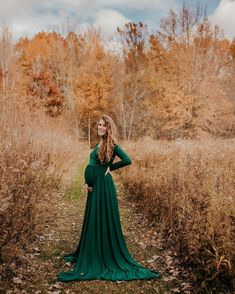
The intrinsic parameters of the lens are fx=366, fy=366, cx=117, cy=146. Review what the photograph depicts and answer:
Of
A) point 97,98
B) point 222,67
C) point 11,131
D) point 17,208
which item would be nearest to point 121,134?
point 97,98

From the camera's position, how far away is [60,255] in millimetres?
6457

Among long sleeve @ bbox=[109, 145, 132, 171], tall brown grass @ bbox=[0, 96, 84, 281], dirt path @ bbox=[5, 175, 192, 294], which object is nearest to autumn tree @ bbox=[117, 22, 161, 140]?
tall brown grass @ bbox=[0, 96, 84, 281]

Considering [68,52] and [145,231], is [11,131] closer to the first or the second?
[145,231]

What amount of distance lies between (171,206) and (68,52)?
32.7 meters

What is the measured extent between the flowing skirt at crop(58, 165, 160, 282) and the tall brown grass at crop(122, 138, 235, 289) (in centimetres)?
81

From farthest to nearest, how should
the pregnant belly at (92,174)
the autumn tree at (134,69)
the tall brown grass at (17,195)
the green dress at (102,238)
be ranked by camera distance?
the autumn tree at (134,69)
the pregnant belly at (92,174)
the green dress at (102,238)
the tall brown grass at (17,195)

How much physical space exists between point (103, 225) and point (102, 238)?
201 millimetres

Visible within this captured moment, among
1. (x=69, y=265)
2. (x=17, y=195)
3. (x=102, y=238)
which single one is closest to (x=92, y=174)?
(x=102, y=238)

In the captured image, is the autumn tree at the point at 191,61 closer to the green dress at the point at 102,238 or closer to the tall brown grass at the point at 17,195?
the tall brown grass at the point at 17,195

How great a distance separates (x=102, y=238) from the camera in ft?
18.7

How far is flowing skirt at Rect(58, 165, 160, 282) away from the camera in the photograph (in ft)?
18.1

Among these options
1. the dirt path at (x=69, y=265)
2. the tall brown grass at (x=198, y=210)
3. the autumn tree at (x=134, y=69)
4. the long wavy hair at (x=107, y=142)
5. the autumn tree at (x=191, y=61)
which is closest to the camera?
the tall brown grass at (x=198, y=210)

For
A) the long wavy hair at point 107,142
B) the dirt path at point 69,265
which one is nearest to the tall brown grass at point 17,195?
the dirt path at point 69,265

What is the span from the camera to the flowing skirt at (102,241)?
551 centimetres
